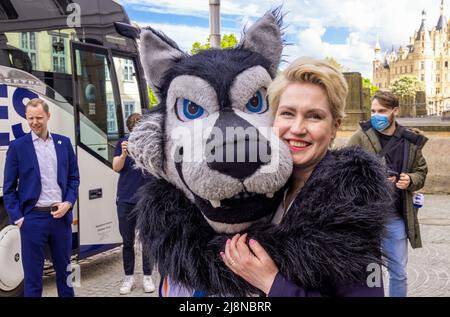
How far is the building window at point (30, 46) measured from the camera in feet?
17.7

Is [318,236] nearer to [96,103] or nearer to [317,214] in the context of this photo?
[317,214]

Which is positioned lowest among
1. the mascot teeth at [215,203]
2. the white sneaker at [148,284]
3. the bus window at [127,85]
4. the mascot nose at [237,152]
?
the white sneaker at [148,284]

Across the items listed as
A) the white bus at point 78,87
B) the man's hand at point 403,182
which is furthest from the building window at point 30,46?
the man's hand at point 403,182

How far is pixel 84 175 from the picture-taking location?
5.85 meters

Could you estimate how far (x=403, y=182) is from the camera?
4039 millimetres

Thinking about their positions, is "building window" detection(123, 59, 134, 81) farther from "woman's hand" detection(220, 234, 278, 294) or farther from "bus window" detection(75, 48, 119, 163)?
"woman's hand" detection(220, 234, 278, 294)

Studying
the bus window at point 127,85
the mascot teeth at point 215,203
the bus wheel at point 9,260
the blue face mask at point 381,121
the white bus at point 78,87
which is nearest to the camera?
the mascot teeth at point 215,203

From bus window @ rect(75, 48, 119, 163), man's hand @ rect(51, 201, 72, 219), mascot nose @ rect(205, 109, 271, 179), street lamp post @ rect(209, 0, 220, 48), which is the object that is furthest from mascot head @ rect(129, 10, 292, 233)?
bus window @ rect(75, 48, 119, 163)

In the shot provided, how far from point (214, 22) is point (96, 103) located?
63.7 inches

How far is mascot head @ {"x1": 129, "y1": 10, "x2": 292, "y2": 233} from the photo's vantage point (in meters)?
1.64

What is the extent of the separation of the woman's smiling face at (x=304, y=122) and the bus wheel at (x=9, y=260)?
4.23 meters

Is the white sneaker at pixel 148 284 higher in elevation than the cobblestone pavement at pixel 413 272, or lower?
higher

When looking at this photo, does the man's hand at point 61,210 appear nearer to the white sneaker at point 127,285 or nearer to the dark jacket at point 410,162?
the white sneaker at point 127,285
